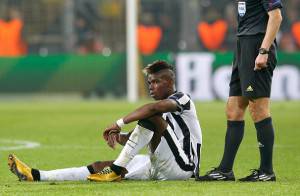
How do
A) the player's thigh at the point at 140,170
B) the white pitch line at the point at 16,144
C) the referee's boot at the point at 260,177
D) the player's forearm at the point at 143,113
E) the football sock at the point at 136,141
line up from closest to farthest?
1. the player's forearm at the point at 143,113
2. the football sock at the point at 136,141
3. the referee's boot at the point at 260,177
4. the player's thigh at the point at 140,170
5. the white pitch line at the point at 16,144

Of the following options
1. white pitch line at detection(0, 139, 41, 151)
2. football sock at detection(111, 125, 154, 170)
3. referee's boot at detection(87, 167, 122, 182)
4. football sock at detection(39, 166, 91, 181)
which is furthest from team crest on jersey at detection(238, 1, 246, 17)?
white pitch line at detection(0, 139, 41, 151)

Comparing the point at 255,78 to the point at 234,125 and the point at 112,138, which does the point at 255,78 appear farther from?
the point at 112,138

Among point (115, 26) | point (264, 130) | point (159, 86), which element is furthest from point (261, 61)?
point (115, 26)

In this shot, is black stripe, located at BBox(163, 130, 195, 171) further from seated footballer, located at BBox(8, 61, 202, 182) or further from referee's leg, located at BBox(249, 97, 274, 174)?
referee's leg, located at BBox(249, 97, 274, 174)

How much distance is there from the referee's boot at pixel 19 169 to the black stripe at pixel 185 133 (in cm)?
123

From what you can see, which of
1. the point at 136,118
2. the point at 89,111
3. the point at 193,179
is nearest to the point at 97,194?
the point at 136,118

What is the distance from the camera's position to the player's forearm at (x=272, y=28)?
7.70 m

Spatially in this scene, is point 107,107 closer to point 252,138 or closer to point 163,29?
point 163,29

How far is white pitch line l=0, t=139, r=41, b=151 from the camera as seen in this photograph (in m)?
11.7

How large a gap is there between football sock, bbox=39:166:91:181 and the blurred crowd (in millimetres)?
15774

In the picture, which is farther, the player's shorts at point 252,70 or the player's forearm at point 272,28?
the player's shorts at point 252,70

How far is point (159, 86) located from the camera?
7809 mm

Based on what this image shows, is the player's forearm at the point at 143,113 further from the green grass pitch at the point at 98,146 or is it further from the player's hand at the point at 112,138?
the green grass pitch at the point at 98,146

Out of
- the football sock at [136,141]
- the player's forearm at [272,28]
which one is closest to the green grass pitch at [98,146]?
the football sock at [136,141]
